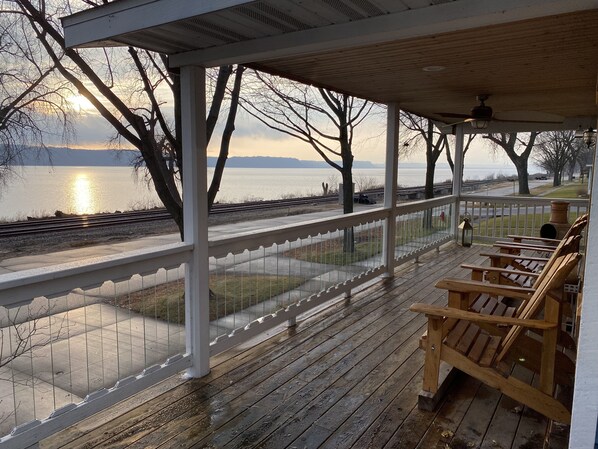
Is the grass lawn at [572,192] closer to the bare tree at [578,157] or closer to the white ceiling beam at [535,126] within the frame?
the bare tree at [578,157]

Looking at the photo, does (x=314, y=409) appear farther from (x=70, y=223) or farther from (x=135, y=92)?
(x=70, y=223)

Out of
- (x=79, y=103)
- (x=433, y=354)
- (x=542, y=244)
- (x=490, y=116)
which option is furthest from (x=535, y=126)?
(x=79, y=103)

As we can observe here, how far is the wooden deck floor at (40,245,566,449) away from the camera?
92.1 inches

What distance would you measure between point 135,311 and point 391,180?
4114mm

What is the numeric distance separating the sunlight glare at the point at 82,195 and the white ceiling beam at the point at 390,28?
574 inches

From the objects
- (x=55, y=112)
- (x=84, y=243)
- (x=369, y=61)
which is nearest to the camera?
(x=369, y=61)

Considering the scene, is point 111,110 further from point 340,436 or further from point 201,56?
point 340,436

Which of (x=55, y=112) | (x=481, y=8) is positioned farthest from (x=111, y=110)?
(x=481, y=8)

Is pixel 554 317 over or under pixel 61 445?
over

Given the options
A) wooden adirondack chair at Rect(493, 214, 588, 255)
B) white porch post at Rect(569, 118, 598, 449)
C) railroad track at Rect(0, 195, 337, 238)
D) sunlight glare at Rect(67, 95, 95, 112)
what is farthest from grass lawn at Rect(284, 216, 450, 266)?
railroad track at Rect(0, 195, 337, 238)

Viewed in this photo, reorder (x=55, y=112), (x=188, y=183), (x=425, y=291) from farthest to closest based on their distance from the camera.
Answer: (x=55, y=112), (x=425, y=291), (x=188, y=183)

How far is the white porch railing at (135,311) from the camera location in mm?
2299

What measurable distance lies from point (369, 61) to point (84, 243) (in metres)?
10.3

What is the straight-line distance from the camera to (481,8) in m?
1.94
